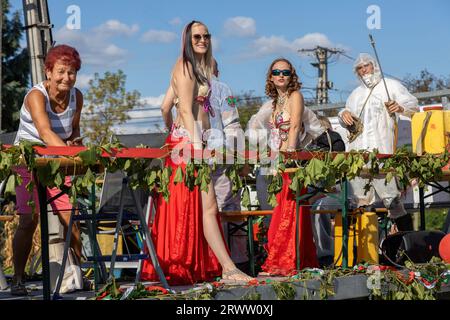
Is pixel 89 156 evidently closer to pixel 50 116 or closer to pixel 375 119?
pixel 50 116

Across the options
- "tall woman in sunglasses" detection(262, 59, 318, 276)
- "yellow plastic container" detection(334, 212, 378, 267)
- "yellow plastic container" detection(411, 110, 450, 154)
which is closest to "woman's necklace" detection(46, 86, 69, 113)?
"tall woman in sunglasses" detection(262, 59, 318, 276)

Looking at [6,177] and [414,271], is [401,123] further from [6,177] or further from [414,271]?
[6,177]

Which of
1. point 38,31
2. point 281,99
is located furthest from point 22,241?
point 38,31

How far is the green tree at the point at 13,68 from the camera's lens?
27328 mm

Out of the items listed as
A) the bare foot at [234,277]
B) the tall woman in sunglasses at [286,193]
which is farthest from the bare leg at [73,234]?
the tall woman in sunglasses at [286,193]

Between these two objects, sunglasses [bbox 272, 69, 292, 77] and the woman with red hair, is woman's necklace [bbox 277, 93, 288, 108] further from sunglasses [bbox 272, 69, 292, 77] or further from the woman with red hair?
the woman with red hair

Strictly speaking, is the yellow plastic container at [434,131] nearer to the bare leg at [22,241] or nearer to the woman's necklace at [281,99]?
the woman's necklace at [281,99]

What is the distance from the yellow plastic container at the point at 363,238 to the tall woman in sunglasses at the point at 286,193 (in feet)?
0.84

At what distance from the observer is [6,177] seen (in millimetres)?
4133

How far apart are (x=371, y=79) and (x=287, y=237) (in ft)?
6.73

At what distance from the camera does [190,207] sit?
555 centimetres

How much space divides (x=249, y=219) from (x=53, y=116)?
1732mm

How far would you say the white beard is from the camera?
25.2ft

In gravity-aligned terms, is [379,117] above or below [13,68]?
below
